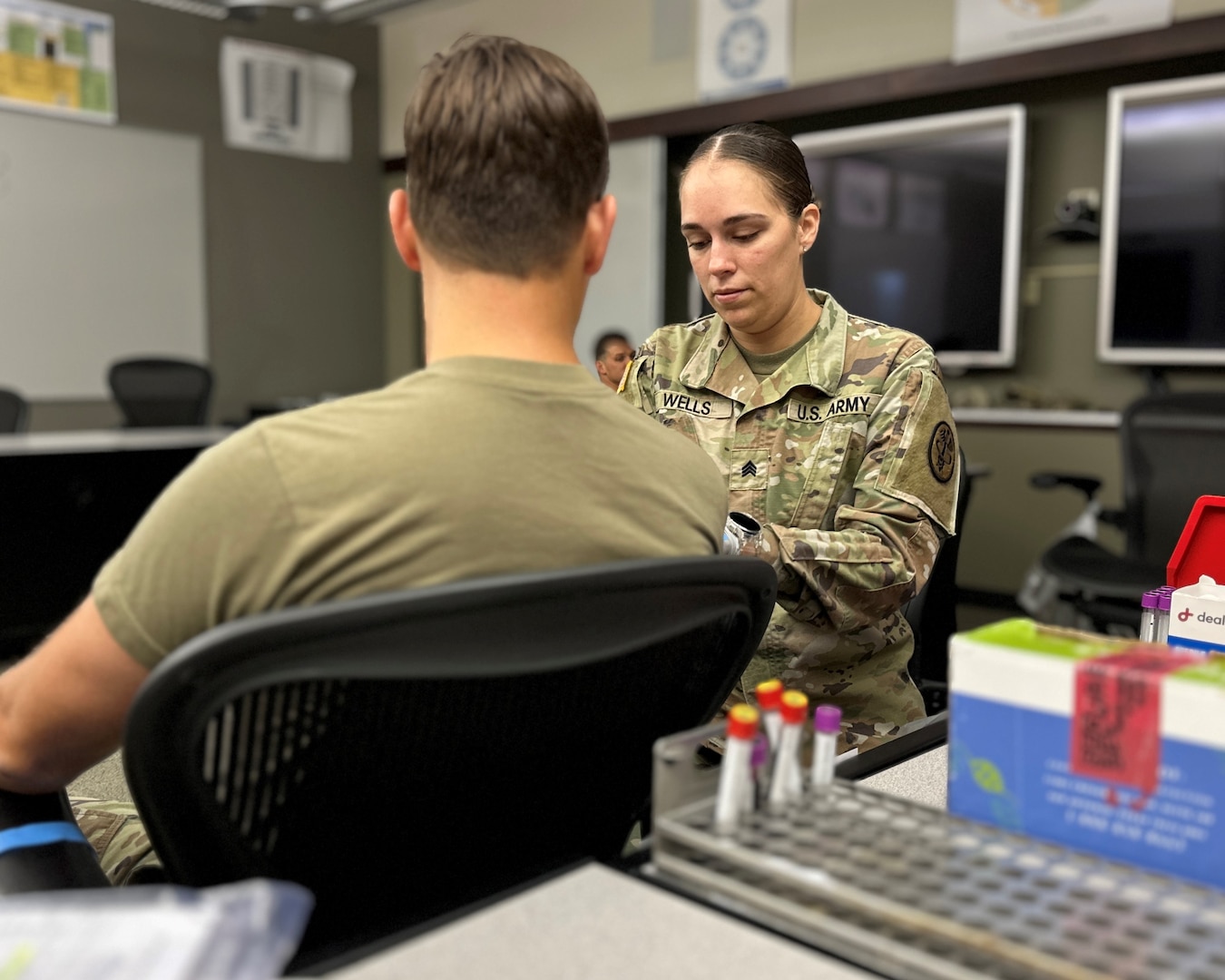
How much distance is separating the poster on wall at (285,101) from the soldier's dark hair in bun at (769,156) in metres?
5.16

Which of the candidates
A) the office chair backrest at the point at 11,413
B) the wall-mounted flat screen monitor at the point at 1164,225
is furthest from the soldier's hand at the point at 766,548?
the office chair backrest at the point at 11,413

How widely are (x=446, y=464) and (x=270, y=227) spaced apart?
592cm

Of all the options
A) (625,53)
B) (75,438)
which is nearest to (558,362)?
(75,438)

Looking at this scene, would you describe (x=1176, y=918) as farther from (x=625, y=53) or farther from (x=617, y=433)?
(x=625, y=53)

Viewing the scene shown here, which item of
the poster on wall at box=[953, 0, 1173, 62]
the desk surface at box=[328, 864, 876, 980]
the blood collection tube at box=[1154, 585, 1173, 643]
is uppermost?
the poster on wall at box=[953, 0, 1173, 62]

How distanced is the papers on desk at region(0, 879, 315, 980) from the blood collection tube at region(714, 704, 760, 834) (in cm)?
25

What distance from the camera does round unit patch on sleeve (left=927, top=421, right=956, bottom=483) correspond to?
1361 mm

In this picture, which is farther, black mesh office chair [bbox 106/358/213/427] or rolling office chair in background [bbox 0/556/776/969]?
black mesh office chair [bbox 106/358/213/427]

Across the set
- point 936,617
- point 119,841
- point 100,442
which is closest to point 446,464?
point 119,841

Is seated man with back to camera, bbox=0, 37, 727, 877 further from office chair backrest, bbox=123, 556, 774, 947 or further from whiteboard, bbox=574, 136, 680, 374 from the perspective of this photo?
whiteboard, bbox=574, 136, 680, 374

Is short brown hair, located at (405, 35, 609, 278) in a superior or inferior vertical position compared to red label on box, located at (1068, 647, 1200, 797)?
superior

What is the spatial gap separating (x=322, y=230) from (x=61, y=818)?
236 inches

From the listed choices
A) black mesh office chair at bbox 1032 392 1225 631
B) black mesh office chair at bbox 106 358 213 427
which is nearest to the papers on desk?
black mesh office chair at bbox 1032 392 1225 631

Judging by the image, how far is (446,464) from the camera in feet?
2.25
